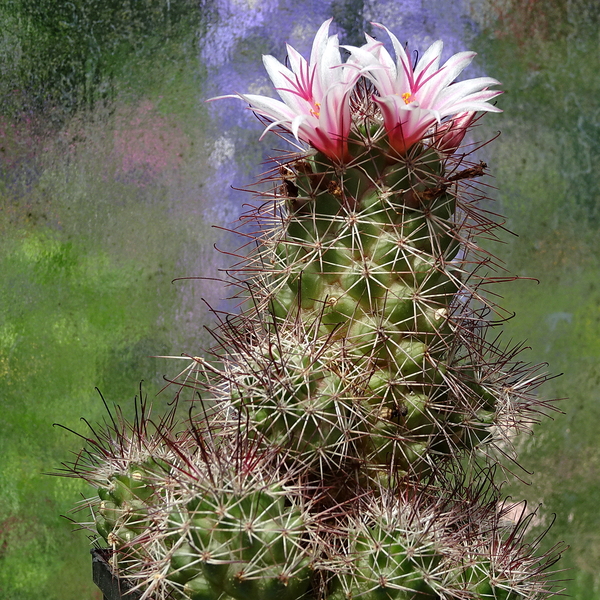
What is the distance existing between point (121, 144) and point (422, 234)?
65.9 inches

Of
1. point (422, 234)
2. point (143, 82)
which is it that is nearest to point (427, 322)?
point (422, 234)

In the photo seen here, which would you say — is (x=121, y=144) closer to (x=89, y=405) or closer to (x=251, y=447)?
(x=89, y=405)

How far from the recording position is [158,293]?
2201 mm

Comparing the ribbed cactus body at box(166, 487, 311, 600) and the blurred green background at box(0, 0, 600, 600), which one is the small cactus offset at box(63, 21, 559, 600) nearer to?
the ribbed cactus body at box(166, 487, 311, 600)

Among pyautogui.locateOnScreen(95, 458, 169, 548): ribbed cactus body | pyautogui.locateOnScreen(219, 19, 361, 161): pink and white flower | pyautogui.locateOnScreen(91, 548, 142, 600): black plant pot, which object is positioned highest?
pyautogui.locateOnScreen(219, 19, 361, 161): pink and white flower

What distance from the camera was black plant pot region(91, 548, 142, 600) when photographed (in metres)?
0.73

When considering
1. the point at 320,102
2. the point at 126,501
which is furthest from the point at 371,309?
the point at 126,501

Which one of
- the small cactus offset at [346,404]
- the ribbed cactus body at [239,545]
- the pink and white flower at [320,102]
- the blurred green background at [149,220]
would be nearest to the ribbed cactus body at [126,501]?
the small cactus offset at [346,404]

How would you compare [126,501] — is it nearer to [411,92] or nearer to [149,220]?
[411,92]

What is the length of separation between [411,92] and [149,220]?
1605mm

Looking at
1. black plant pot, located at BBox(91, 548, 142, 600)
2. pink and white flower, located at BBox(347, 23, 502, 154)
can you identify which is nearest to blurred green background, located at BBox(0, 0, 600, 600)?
black plant pot, located at BBox(91, 548, 142, 600)

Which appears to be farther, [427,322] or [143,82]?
[143,82]

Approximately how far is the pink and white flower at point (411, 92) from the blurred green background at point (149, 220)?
1502mm

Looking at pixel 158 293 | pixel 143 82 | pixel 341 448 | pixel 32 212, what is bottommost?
pixel 158 293
